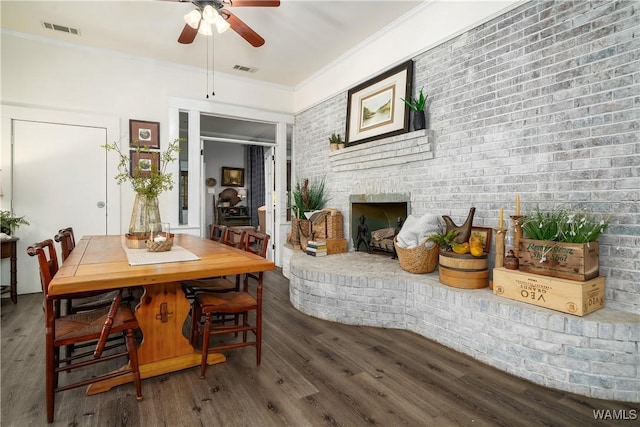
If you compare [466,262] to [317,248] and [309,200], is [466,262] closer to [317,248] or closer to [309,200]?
[317,248]

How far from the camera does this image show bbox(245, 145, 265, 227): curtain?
889 cm

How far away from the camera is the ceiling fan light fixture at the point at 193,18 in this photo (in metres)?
2.46

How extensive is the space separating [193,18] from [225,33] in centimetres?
123

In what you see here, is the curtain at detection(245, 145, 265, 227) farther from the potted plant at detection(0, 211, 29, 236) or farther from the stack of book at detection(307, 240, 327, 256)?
the potted plant at detection(0, 211, 29, 236)

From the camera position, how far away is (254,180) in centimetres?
912

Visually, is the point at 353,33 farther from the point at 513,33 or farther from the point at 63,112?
the point at 63,112

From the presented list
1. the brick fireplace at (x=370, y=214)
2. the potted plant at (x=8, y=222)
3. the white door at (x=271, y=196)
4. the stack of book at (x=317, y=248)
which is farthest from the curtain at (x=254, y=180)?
the potted plant at (x=8, y=222)

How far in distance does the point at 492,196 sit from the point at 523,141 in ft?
1.52

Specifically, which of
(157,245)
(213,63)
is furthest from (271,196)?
(157,245)

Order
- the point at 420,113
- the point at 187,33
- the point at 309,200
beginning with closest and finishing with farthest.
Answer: the point at 187,33
the point at 420,113
the point at 309,200

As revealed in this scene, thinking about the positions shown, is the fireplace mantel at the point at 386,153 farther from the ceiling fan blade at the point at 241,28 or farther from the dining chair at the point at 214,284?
the dining chair at the point at 214,284

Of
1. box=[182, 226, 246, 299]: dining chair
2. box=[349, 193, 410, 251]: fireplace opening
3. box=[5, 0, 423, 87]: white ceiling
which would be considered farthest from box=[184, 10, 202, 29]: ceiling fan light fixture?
box=[349, 193, 410, 251]: fireplace opening

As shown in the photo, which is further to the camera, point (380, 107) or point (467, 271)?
point (380, 107)

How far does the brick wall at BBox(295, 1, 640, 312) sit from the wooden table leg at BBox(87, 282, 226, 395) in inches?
91.6
